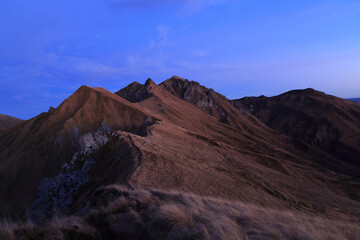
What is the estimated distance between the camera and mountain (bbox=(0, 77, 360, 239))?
225 inches

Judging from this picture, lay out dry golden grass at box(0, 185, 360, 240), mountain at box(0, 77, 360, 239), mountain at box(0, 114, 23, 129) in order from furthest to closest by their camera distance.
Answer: mountain at box(0, 114, 23, 129) → mountain at box(0, 77, 360, 239) → dry golden grass at box(0, 185, 360, 240)

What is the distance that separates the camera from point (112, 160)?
1688 cm

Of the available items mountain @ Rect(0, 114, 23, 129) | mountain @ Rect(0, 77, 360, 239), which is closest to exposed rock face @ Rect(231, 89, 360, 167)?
mountain @ Rect(0, 77, 360, 239)

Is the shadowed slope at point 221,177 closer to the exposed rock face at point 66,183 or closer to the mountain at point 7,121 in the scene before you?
the exposed rock face at point 66,183

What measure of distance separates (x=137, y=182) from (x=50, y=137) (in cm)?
1701

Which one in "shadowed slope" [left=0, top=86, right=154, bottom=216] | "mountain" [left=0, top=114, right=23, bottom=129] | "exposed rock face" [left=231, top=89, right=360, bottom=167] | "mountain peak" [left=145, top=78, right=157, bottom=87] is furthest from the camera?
"exposed rock face" [left=231, top=89, right=360, bottom=167]

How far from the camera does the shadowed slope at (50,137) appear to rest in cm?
2088

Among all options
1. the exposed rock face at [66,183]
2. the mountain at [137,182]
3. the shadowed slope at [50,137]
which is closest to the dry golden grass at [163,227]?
the mountain at [137,182]

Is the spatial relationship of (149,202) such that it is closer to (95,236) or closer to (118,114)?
(95,236)

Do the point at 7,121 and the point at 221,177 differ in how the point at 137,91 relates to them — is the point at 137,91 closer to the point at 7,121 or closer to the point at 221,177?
the point at 7,121

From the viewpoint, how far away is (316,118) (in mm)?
84062

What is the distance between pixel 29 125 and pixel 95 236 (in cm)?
2985

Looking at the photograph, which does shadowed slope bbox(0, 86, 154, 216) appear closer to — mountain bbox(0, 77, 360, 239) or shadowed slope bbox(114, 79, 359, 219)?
mountain bbox(0, 77, 360, 239)

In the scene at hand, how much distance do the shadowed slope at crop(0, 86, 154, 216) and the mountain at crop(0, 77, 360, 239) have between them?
0.11m
